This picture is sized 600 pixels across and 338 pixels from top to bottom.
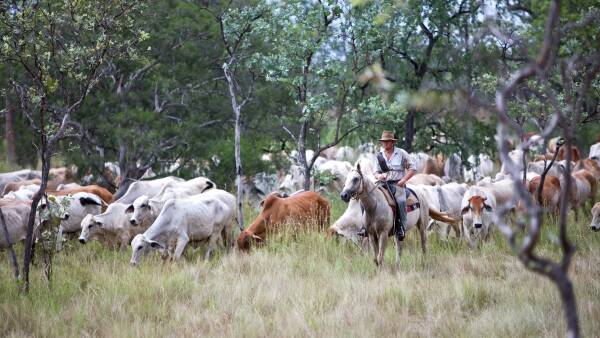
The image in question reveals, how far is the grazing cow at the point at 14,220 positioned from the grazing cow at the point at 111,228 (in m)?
1.47

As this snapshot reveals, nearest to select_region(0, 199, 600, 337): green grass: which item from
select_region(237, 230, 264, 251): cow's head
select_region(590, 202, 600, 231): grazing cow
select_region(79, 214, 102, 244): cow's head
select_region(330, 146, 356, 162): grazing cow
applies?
select_region(237, 230, 264, 251): cow's head

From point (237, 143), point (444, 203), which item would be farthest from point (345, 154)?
point (237, 143)

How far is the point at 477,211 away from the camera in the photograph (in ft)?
41.8

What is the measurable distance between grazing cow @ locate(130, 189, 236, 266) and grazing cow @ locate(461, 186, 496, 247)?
4.03 m

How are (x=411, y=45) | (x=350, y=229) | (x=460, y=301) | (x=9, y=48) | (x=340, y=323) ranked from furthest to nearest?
(x=411, y=45) → (x=350, y=229) → (x=9, y=48) → (x=460, y=301) → (x=340, y=323)

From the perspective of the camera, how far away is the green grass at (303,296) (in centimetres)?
796

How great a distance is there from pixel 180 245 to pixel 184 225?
0.38 m

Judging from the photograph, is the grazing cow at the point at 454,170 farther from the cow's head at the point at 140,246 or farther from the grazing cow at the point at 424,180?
the cow's head at the point at 140,246

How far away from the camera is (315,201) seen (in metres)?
14.4

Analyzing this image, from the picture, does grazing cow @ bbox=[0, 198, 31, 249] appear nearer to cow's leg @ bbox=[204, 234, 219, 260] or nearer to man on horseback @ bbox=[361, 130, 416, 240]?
cow's leg @ bbox=[204, 234, 219, 260]

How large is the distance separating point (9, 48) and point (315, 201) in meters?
6.51

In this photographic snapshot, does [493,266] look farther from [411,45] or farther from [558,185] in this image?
[411,45]

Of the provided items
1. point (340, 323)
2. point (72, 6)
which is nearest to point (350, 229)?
point (340, 323)

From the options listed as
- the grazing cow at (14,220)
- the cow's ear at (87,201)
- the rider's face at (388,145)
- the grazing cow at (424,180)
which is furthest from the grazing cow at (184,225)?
the grazing cow at (424,180)
